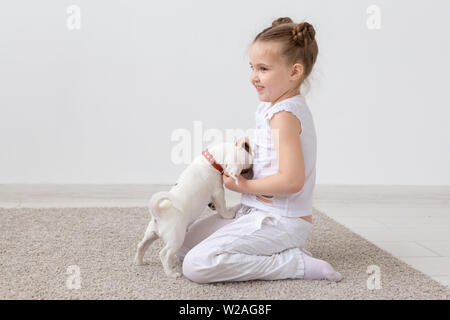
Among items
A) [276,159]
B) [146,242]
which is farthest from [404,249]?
[146,242]

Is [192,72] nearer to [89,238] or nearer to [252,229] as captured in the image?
[89,238]

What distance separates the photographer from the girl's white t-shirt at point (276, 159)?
140 cm

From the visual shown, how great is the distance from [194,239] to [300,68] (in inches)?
21.6

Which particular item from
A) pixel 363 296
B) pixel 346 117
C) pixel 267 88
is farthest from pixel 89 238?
pixel 346 117

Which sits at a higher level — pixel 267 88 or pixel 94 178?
pixel 267 88

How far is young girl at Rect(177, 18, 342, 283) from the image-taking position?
1.34 meters

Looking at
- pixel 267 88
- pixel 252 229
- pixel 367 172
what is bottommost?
pixel 367 172

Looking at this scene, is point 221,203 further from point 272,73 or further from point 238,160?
point 272,73

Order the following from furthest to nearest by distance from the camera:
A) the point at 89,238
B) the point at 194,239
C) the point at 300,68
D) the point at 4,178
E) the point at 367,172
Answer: the point at 367,172 < the point at 4,178 < the point at 89,238 < the point at 194,239 < the point at 300,68

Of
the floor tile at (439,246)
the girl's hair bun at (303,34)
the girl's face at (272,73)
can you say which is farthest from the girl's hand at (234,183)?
the floor tile at (439,246)

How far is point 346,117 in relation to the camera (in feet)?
9.39

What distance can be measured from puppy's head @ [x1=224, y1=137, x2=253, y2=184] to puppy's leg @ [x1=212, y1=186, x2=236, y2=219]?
2.9 inches

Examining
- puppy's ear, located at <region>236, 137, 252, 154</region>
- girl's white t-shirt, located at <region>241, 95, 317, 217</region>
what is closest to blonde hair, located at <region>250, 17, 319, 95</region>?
girl's white t-shirt, located at <region>241, 95, 317, 217</region>

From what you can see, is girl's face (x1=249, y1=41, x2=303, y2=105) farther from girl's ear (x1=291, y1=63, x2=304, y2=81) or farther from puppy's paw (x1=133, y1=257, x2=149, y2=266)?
puppy's paw (x1=133, y1=257, x2=149, y2=266)
